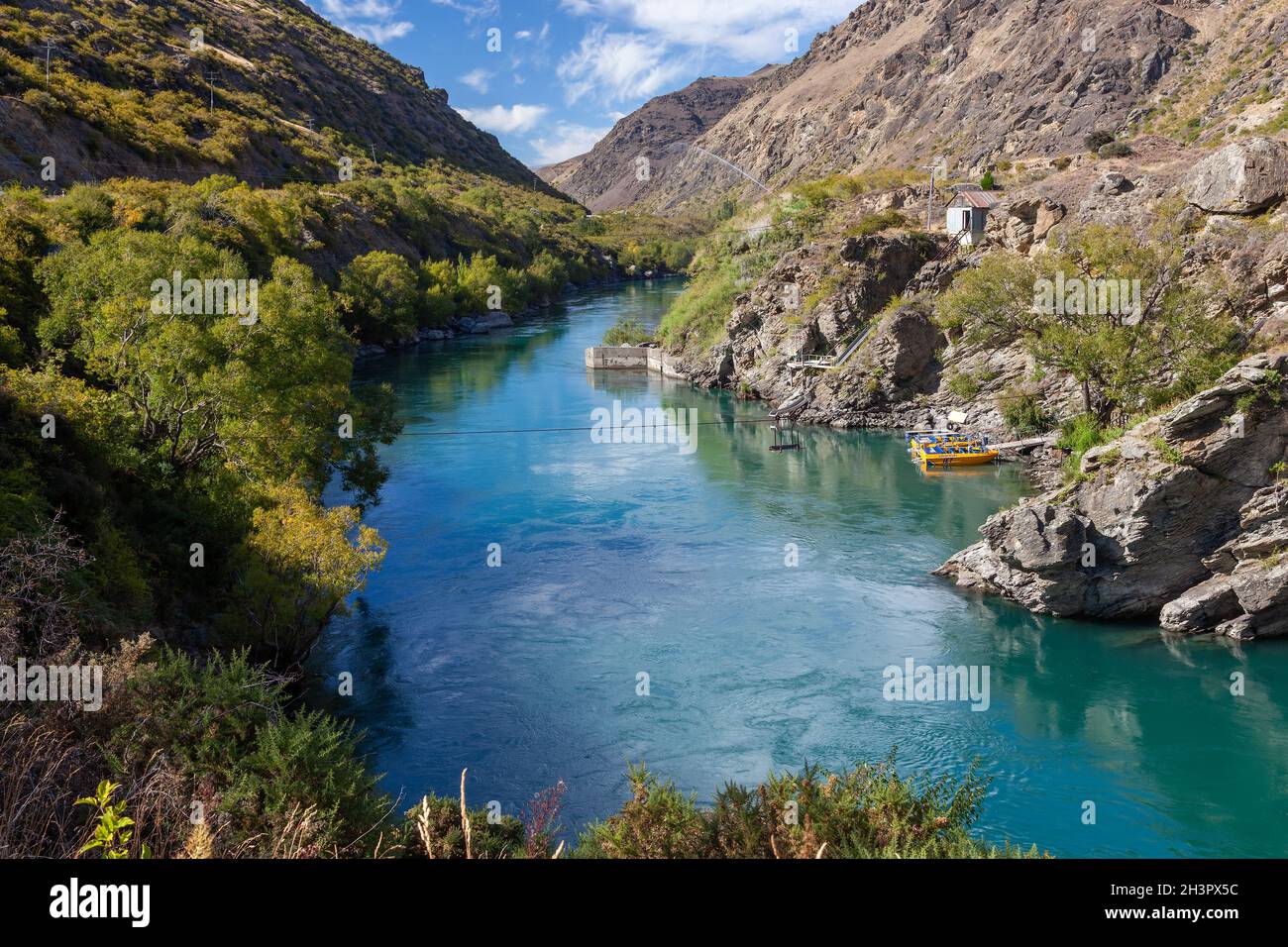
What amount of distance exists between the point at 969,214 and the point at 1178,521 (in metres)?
29.9

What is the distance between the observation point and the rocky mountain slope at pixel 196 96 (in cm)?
6334

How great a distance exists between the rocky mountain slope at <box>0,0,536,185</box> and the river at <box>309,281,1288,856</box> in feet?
139

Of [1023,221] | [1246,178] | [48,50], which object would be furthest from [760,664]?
[48,50]

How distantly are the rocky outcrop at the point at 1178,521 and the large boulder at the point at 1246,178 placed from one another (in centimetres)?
1616

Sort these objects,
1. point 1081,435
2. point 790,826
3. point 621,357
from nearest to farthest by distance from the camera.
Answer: point 790,826
point 1081,435
point 621,357

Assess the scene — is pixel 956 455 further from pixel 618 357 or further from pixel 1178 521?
pixel 618 357

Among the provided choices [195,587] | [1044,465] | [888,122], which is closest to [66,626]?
[195,587]

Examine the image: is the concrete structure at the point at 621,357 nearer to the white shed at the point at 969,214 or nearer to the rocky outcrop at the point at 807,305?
the rocky outcrop at the point at 807,305

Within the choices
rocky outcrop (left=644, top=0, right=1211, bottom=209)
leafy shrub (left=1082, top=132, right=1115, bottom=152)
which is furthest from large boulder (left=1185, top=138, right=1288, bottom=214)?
rocky outcrop (left=644, top=0, right=1211, bottom=209)

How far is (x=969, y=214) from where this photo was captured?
167 ft

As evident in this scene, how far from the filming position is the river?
18703 millimetres

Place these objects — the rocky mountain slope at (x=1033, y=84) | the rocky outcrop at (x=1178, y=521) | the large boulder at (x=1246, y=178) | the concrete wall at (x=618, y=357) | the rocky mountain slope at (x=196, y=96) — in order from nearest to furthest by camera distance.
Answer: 1. the rocky outcrop at (x=1178, y=521)
2. the large boulder at (x=1246, y=178)
3. the rocky mountain slope at (x=196, y=96)
4. the concrete wall at (x=618, y=357)
5. the rocky mountain slope at (x=1033, y=84)

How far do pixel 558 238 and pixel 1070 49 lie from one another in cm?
6771

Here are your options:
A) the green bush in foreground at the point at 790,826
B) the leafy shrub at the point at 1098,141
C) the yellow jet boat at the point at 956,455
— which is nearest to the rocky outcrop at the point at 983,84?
the leafy shrub at the point at 1098,141
